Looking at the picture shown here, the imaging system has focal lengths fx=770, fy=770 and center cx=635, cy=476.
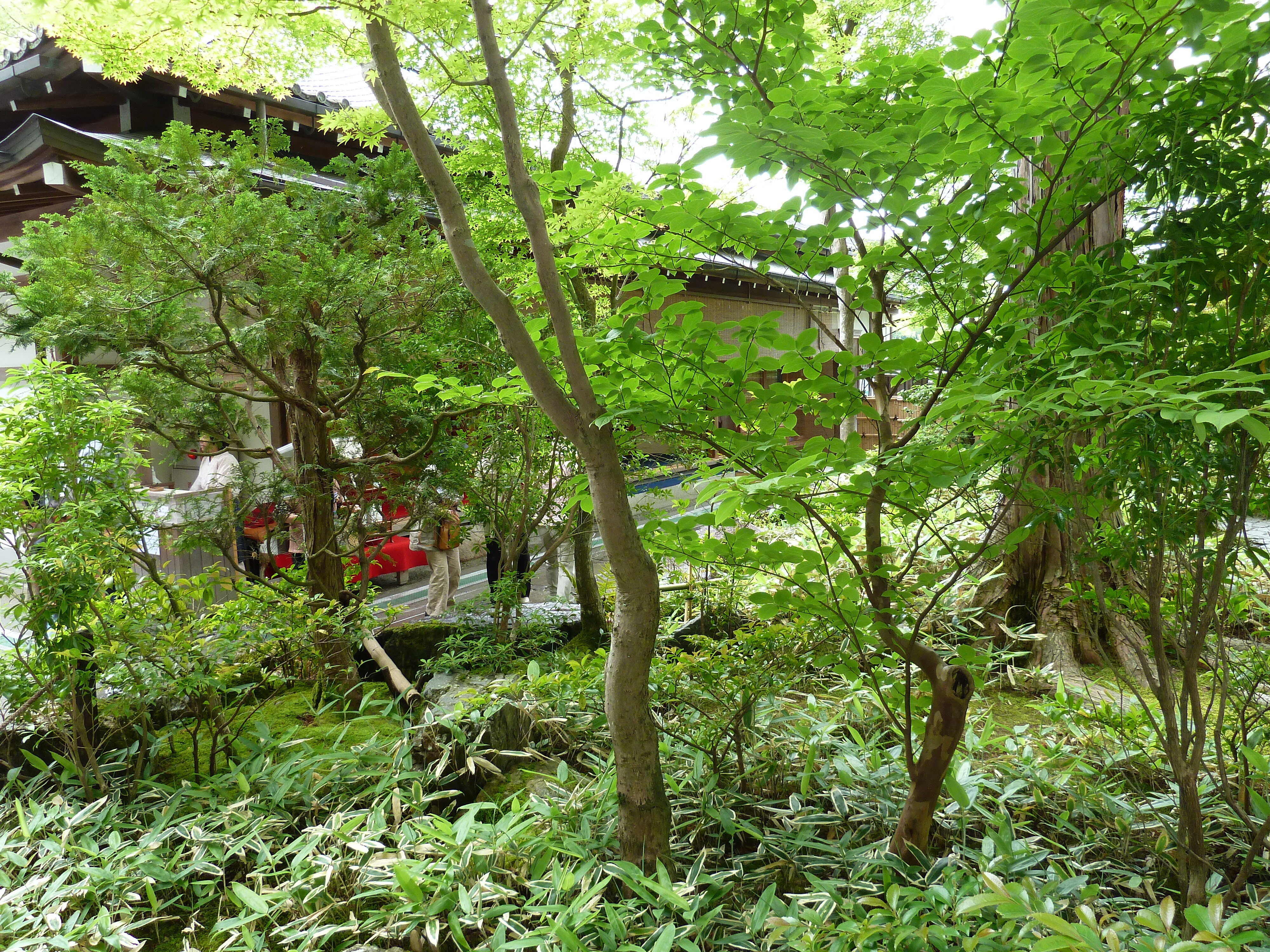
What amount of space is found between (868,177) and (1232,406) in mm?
1126

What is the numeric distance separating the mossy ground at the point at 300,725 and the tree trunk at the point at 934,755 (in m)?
2.68

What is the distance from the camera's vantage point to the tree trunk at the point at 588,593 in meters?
5.80

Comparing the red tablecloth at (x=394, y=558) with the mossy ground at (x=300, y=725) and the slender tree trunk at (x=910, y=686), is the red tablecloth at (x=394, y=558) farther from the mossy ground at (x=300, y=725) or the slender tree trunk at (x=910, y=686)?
the slender tree trunk at (x=910, y=686)

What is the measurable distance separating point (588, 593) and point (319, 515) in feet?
6.71

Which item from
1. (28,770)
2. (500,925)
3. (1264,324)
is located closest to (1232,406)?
(1264,324)

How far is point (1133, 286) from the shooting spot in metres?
1.90

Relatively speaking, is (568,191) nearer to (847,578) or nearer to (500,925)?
(847,578)

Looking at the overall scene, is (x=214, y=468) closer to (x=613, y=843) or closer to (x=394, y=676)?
(x=394, y=676)

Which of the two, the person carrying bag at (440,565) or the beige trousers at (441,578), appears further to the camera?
the beige trousers at (441,578)

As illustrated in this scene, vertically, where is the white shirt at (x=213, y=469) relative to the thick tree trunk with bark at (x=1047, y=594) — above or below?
above

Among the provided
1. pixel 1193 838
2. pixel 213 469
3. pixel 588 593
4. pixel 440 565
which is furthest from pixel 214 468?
pixel 1193 838

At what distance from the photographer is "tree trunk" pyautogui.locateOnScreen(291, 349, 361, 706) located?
185 inches

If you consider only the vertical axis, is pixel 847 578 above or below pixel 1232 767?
above

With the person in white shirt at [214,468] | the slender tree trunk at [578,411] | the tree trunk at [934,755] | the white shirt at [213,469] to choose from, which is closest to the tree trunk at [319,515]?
the person in white shirt at [214,468]
